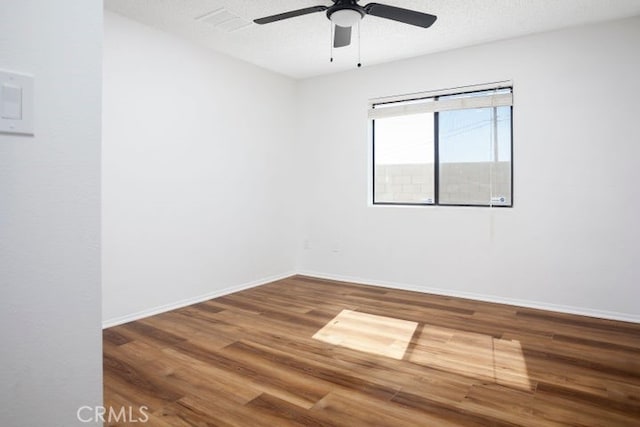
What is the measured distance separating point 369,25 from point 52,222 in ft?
10.6

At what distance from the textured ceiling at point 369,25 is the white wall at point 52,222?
2473 mm

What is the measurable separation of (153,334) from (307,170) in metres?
2.78

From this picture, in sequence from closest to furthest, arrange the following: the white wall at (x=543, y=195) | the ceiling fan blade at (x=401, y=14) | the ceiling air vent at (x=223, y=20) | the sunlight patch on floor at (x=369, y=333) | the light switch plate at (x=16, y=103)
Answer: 1. the light switch plate at (x=16, y=103)
2. the ceiling fan blade at (x=401, y=14)
3. the sunlight patch on floor at (x=369, y=333)
4. the ceiling air vent at (x=223, y=20)
5. the white wall at (x=543, y=195)

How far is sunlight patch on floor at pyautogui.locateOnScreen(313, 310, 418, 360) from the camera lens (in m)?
2.76

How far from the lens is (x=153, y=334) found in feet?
9.87

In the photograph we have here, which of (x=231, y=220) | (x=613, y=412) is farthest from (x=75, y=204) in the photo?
(x=231, y=220)

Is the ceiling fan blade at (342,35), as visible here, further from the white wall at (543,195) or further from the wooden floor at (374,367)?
the wooden floor at (374,367)

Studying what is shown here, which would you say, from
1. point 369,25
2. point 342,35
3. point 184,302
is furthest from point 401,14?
point 184,302

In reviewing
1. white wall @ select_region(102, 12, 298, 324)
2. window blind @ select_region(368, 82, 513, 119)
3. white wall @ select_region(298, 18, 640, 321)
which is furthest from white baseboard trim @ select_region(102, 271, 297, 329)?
window blind @ select_region(368, 82, 513, 119)

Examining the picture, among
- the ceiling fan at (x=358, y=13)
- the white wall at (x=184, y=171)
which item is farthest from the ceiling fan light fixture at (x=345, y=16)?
the white wall at (x=184, y=171)

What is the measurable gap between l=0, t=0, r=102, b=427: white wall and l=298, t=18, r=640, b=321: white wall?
146 inches

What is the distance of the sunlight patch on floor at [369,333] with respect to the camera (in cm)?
276

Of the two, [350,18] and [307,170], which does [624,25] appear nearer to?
[350,18]

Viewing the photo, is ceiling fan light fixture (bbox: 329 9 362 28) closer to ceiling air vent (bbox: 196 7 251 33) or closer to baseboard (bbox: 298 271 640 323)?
ceiling air vent (bbox: 196 7 251 33)
